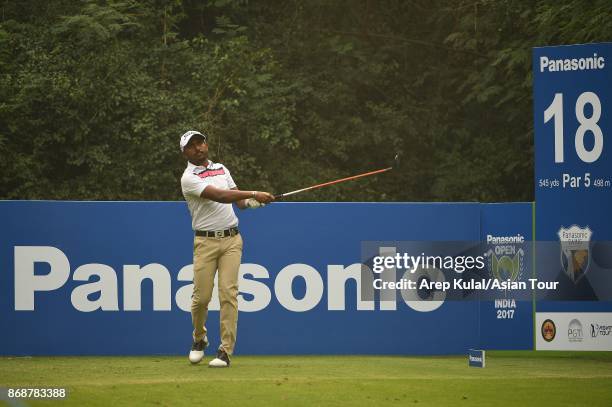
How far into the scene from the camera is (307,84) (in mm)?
22297

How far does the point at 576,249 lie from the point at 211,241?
338cm

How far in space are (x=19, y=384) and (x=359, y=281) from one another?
4122mm

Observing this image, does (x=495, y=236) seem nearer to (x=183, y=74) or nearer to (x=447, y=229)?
(x=447, y=229)

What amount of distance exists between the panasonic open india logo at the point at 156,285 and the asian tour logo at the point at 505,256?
0.91 meters

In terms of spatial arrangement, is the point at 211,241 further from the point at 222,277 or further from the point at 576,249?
the point at 576,249

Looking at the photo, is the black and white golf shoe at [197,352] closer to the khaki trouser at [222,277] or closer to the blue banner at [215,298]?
the khaki trouser at [222,277]

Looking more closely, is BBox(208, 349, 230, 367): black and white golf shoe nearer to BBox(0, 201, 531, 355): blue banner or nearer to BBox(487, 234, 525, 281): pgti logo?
BBox(0, 201, 531, 355): blue banner

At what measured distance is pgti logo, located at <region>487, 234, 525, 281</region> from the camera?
11758 millimetres

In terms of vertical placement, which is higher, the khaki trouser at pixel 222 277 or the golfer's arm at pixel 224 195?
the golfer's arm at pixel 224 195

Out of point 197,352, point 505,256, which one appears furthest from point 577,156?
point 197,352

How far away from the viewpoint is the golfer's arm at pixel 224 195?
9594 millimetres

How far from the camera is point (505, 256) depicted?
1184cm

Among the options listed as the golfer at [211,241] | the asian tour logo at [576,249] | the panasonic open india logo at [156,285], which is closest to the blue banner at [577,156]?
the asian tour logo at [576,249]

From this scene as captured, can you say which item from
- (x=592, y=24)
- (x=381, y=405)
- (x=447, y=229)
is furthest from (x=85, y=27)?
(x=381, y=405)
